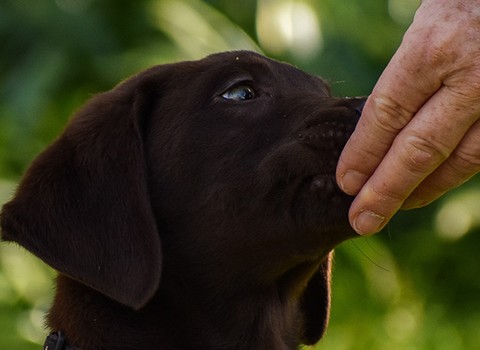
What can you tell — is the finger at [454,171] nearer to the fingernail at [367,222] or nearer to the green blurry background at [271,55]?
the fingernail at [367,222]

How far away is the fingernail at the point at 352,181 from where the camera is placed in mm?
3633

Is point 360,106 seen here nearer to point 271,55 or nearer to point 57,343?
point 57,343

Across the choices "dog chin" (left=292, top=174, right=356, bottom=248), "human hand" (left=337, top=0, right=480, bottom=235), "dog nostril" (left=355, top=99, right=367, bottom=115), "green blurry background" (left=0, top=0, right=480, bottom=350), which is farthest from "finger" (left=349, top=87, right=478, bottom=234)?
"green blurry background" (left=0, top=0, right=480, bottom=350)

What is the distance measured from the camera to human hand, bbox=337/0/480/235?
335 cm

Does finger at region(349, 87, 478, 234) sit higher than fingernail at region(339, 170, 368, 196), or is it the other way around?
finger at region(349, 87, 478, 234)

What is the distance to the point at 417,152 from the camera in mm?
3447

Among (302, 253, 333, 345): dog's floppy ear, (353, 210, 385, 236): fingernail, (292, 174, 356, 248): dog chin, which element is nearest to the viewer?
(353, 210, 385, 236): fingernail

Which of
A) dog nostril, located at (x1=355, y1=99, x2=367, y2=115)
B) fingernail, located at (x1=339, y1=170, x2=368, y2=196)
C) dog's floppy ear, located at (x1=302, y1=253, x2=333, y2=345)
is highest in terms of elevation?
dog nostril, located at (x1=355, y1=99, x2=367, y2=115)

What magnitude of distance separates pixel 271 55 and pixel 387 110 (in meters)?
3.09

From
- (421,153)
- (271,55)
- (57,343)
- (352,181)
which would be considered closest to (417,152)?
(421,153)

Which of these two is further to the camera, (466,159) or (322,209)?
(322,209)

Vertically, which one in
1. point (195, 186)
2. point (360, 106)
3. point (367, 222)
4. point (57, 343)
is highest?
point (360, 106)

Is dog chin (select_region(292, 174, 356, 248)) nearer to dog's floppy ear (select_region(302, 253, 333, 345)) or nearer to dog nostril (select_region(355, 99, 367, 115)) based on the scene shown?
dog nostril (select_region(355, 99, 367, 115))

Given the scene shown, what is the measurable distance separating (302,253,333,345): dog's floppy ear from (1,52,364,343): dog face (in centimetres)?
25
